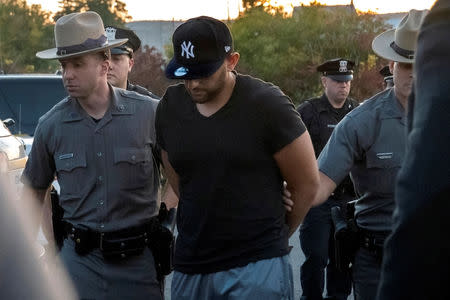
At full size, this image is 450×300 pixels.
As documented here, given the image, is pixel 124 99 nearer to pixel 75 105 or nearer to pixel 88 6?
pixel 75 105

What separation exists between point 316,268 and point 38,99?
5.26m

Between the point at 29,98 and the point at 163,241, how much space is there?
301 inches

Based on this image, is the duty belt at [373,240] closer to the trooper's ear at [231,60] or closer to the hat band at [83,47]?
the trooper's ear at [231,60]

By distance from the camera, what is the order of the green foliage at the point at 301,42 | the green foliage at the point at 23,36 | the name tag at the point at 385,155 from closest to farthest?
the name tag at the point at 385,155 < the green foliage at the point at 301,42 < the green foliage at the point at 23,36

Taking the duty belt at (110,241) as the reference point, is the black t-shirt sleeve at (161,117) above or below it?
above

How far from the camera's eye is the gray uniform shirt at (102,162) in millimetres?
5090

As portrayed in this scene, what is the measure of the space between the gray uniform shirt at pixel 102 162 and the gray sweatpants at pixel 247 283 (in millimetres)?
761

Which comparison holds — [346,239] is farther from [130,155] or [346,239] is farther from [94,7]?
[94,7]

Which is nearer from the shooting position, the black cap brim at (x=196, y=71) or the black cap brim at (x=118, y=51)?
the black cap brim at (x=196, y=71)

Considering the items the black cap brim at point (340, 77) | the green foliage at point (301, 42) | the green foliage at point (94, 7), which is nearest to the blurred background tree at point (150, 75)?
the green foliage at point (301, 42)

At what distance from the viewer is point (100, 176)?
16.7ft

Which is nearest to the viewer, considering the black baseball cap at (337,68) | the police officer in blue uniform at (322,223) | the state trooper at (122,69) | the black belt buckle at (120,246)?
the black belt buckle at (120,246)

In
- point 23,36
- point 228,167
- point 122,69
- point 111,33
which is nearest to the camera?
point 228,167

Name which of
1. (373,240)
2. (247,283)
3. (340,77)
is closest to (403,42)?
(373,240)
